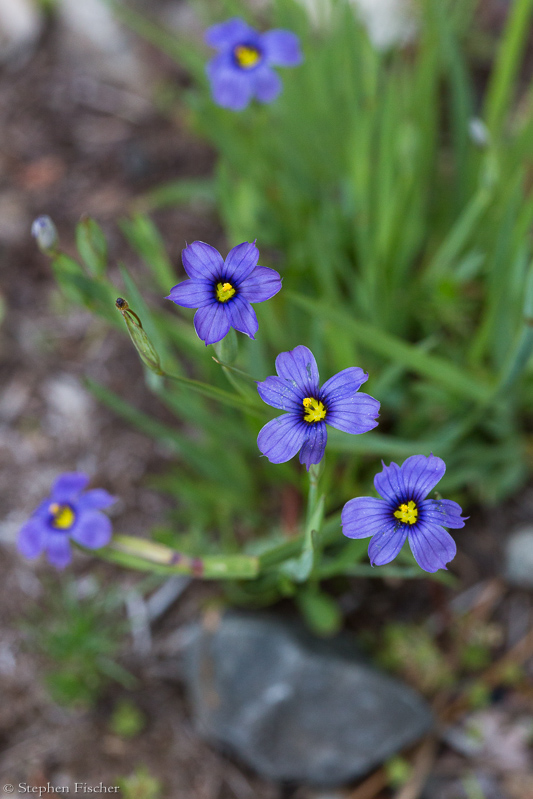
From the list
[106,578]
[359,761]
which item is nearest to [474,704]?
[359,761]

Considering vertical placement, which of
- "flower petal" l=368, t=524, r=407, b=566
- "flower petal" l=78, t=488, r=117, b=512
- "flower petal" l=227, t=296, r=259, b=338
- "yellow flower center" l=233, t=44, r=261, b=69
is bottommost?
"flower petal" l=368, t=524, r=407, b=566

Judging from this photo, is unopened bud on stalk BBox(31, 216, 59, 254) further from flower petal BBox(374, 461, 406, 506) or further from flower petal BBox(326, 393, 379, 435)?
flower petal BBox(374, 461, 406, 506)

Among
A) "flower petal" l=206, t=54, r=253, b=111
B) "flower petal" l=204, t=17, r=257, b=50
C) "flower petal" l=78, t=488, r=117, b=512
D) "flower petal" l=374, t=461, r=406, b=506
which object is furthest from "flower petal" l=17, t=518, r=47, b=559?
"flower petal" l=204, t=17, r=257, b=50

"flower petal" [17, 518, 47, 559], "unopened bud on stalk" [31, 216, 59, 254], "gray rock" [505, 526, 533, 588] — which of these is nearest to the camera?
"unopened bud on stalk" [31, 216, 59, 254]

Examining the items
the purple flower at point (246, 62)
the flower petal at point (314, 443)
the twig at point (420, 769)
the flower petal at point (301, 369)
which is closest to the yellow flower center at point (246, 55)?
the purple flower at point (246, 62)

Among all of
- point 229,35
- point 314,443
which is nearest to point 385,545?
point 314,443

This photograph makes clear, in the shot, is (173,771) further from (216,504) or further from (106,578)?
(216,504)
